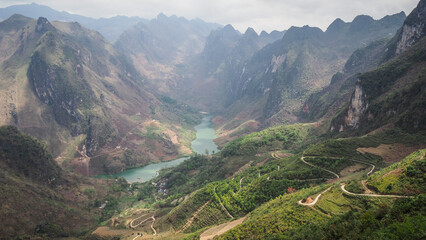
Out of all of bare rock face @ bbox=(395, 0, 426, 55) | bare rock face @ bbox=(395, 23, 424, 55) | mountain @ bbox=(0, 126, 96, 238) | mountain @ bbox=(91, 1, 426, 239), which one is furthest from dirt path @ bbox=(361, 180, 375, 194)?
bare rock face @ bbox=(395, 23, 424, 55)

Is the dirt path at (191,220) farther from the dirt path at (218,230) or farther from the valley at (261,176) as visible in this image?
the dirt path at (218,230)

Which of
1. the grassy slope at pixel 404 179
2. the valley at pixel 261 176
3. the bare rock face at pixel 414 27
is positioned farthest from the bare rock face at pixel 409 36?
the grassy slope at pixel 404 179

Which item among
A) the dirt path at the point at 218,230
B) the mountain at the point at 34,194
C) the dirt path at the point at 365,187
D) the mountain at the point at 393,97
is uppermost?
the mountain at the point at 393,97

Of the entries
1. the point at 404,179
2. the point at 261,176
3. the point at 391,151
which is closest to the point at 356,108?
the point at 391,151

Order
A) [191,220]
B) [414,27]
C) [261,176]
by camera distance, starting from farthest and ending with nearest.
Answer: [414,27], [261,176], [191,220]

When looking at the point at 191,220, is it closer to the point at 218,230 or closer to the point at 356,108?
the point at 218,230

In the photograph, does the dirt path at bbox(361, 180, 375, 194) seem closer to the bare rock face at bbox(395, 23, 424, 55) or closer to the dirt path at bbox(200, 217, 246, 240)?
the dirt path at bbox(200, 217, 246, 240)

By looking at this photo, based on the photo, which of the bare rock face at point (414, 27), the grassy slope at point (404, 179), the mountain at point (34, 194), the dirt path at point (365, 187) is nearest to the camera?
the grassy slope at point (404, 179)
